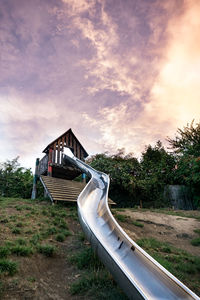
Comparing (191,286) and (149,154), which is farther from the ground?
(149,154)

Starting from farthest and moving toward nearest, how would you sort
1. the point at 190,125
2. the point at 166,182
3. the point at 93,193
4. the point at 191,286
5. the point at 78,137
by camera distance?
the point at 190,125
the point at 78,137
the point at 166,182
the point at 93,193
the point at 191,286

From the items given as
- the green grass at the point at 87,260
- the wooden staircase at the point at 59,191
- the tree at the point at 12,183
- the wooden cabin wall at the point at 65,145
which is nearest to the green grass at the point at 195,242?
the green grass at the point at 87,260

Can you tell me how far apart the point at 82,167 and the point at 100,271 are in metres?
8.63

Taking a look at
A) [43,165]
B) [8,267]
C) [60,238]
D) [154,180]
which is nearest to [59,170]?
[43,165]

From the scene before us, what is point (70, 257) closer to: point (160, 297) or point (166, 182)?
point (160, 297)

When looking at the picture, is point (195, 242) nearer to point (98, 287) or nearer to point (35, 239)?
point (98, 287)

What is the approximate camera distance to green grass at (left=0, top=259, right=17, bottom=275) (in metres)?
2.47

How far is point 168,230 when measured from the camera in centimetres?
582

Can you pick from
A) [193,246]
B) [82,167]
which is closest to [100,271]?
[193,246]

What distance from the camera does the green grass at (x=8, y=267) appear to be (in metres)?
2.47

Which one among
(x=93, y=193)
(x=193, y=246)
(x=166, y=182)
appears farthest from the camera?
(x=166, y=182)

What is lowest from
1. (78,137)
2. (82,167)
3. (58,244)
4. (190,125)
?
(58,244)

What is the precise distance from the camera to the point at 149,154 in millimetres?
17562

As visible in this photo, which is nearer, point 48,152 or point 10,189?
point 48,152
